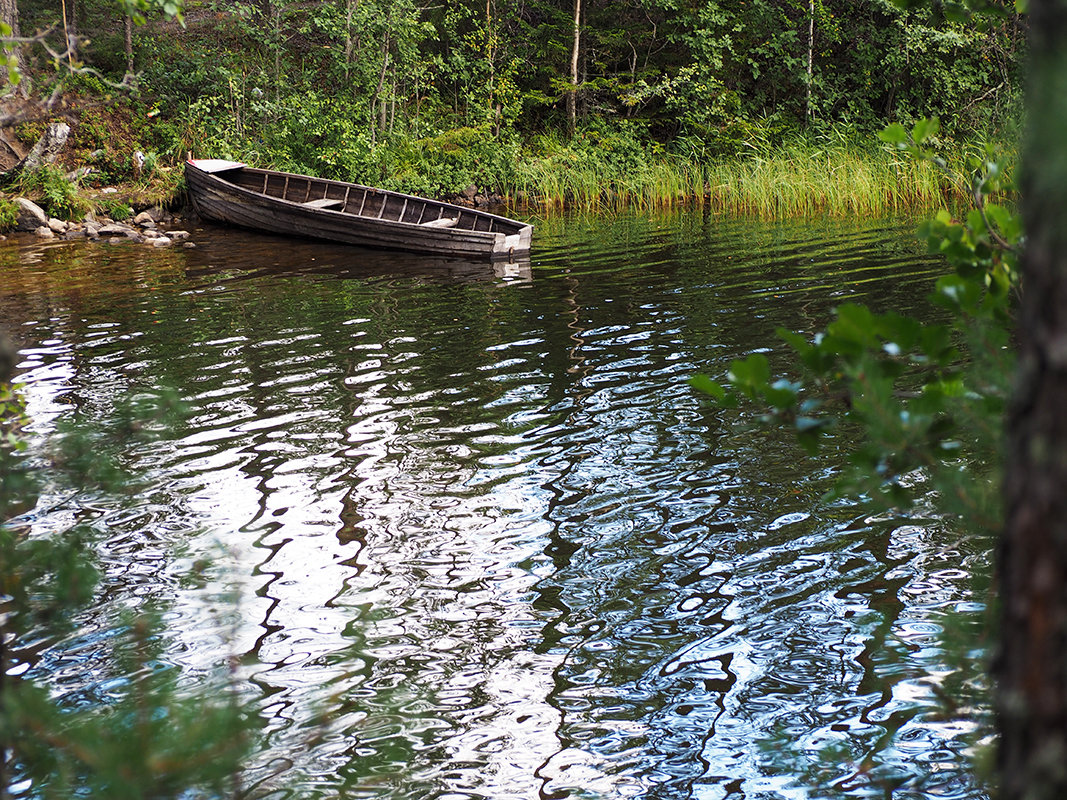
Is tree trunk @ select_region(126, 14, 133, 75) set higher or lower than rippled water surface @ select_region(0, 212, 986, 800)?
higher

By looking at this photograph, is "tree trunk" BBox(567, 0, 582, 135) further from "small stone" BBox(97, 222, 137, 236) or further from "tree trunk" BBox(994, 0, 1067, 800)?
"tree trunk" BBox(994, 0, 1067, 800)

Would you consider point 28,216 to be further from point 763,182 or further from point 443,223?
point 763,182

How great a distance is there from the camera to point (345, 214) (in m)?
15.8

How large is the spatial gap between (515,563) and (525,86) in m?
22.2

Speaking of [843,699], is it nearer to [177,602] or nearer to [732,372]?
[732,372]

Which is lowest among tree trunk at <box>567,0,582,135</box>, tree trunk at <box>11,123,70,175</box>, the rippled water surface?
the rippled water surface

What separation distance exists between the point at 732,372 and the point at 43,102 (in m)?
1.74

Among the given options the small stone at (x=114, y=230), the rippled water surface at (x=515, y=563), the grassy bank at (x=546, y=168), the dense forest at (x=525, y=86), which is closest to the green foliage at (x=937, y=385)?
the rippled water surface at (x=515, y=563)

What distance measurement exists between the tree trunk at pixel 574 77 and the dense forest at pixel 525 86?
2.4 inches

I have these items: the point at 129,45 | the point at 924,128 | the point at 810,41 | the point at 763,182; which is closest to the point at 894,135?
the point at 924,128

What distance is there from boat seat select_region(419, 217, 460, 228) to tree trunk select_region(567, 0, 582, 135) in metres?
8.08

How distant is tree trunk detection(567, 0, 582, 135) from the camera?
22516 millimetres

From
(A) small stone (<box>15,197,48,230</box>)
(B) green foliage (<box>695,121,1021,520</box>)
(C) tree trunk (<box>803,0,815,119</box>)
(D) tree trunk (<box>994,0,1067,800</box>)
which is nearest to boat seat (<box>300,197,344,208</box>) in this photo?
(A) small stone (<box>15,197,48,230</box>)

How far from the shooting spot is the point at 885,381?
166cm
